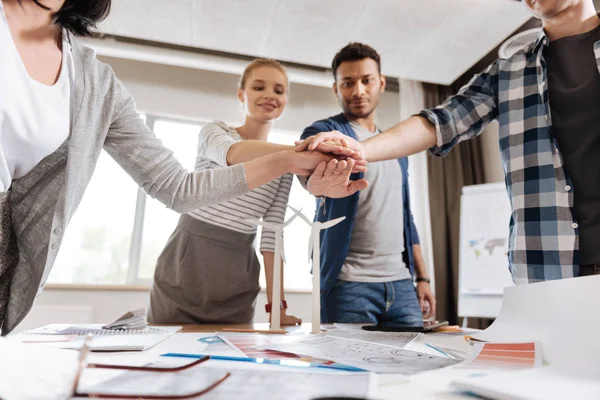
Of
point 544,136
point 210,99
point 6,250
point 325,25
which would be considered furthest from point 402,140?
point 210,99

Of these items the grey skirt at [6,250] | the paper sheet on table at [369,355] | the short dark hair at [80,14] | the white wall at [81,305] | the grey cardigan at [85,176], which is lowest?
the white wall at [81,305]

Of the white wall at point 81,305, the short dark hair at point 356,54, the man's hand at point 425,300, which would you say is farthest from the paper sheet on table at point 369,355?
the white wall at point 81,305

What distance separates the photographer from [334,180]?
3.78ft

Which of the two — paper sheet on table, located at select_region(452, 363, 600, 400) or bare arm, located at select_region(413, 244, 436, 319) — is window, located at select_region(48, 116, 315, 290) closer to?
bare arm, located at select_region(413, 244, 436, 319)

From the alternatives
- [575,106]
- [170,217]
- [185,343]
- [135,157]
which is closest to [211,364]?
[185,343]

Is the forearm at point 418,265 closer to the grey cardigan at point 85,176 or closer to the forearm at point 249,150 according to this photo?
the forearm at point 249,150

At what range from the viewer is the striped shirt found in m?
1.35

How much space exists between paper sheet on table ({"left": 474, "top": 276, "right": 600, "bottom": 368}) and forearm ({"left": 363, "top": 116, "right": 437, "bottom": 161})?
528 mm

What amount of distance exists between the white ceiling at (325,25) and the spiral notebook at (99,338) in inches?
89.1

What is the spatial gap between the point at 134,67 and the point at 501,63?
3044 millimetres

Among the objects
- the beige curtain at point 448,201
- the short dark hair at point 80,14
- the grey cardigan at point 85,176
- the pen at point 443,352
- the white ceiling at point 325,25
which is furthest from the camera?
the beige curtain at point 448,201

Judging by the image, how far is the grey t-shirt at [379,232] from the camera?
1395mm

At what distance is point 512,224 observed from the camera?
3.68 feet

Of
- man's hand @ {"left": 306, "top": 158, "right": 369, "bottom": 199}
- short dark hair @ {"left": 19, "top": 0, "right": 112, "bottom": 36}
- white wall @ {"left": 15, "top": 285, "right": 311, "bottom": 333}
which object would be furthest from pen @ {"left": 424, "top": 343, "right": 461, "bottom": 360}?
white wall @ {"left": 15, "top": 285, "right": 311, "bottom": 333}
